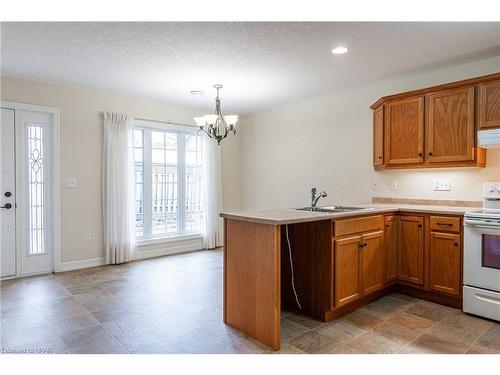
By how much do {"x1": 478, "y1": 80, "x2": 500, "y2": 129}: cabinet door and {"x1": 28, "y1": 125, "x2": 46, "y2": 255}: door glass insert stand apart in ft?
16.4

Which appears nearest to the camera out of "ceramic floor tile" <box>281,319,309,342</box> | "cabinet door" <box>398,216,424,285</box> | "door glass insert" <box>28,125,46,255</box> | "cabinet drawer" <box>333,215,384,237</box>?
"ceramic floor tile" <box>281,319,309,342</box>

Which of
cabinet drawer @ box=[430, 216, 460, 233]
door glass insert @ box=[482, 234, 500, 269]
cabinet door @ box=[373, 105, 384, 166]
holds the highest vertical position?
cabinet door @ box=[373, 105, 384, 166]

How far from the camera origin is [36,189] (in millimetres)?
4137

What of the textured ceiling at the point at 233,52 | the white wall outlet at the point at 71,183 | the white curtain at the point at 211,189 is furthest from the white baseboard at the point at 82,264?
the textured ceiling at the point at 233,52

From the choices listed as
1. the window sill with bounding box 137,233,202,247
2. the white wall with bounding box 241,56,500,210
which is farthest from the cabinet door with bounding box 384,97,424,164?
the window sill with bounding box 137,233,202,247

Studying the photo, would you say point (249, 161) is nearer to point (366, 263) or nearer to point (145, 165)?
point (145, 165)

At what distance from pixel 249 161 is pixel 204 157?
0.91 m

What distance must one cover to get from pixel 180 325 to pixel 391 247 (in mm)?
2176

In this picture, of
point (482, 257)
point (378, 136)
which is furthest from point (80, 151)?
point (482, 257)

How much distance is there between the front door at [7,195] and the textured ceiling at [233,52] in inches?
26.0

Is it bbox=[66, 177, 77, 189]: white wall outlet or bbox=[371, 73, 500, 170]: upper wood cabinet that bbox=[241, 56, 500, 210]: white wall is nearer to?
bbox=[371, 73, 500, 170]: upper wood cabinet

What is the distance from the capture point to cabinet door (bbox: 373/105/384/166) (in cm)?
380

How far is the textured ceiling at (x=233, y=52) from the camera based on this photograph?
2.65 m
